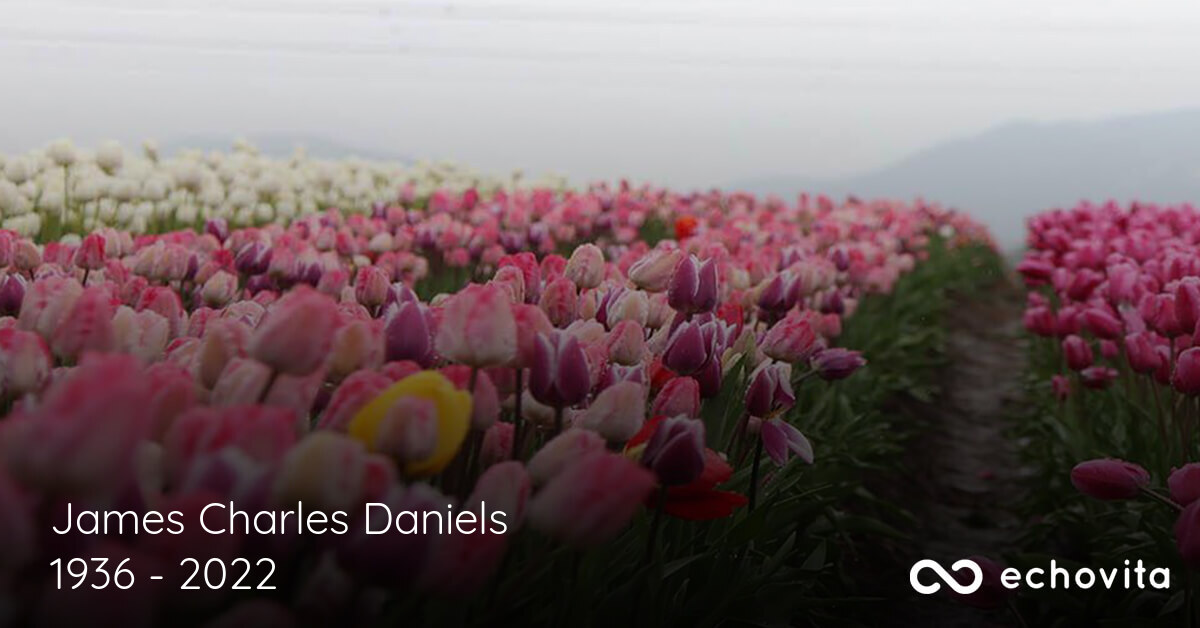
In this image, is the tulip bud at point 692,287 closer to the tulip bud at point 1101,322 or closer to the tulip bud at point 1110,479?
the tulip bud at point 1110,479

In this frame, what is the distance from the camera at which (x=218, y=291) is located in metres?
3.48

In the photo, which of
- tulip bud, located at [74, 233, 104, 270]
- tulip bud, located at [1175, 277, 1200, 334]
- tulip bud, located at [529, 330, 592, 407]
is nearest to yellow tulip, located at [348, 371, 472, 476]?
tulip bud, located at [529, 330, 592, 407]

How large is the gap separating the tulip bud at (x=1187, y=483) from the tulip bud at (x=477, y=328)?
133 centimetres

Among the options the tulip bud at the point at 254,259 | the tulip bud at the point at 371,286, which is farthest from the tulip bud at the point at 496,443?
the tulip bud at the point at 254,259

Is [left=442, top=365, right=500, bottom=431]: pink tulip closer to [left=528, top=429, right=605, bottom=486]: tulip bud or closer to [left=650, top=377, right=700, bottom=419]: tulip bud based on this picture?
[left=528, top=429, right=605, bottom=486]: tulip bud

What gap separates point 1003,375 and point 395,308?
26.6ft

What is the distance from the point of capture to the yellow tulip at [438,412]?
140cm

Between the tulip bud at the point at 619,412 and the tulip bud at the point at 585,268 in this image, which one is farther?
the tulip bud at the point at 585,268

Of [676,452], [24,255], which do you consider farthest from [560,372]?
[24,255]

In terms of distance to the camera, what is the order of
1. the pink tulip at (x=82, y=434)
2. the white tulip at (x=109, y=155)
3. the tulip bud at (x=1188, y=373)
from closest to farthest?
the pink tulip at (x=82, y=434) → the tulip bud at (x=1188, y=373) → the white tulip at (x=109, y=155)

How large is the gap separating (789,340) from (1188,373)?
1260 mm

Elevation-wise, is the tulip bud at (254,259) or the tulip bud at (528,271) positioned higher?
the tulip bud at (528,271)

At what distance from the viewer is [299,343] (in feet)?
4.80

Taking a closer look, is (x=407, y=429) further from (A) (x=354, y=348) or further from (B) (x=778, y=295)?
(B) (x=778, y=295)
